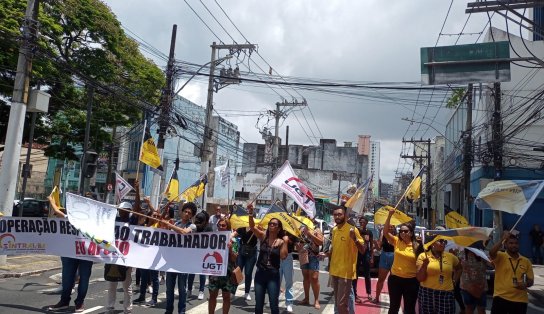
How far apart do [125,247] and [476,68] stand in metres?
8.24

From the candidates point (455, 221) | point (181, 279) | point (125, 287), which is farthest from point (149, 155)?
point (455, 221)

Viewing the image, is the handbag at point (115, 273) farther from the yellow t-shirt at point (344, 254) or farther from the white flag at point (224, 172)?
the white flag at point (224, 172)

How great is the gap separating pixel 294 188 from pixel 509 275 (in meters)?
4.52

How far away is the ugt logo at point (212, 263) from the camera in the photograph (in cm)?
669

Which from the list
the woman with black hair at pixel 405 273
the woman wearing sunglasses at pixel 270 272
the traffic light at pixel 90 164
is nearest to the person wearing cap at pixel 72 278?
the woman wearing sunglasses at pixel 270 272

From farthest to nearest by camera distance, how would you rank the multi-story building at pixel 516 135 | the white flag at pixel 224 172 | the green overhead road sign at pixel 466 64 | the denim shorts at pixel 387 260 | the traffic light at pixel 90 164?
the multi-story building at pixel 516 135
the white flag at pixel 224 172
the traffic light at pixel 90 164
the green overhead road sign at pixel 466 64
the denim shorts at pixel 387 260

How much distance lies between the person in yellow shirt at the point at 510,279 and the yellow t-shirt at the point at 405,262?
1.01 meters

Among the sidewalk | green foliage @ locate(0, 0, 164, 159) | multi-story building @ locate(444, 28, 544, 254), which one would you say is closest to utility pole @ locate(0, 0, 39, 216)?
the sidewalk

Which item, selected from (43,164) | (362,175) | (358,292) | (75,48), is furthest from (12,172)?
(362,175)

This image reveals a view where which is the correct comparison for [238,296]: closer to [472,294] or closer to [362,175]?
[472,294]

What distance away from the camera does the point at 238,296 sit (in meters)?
9.94

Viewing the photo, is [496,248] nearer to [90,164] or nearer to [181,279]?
[181,279]

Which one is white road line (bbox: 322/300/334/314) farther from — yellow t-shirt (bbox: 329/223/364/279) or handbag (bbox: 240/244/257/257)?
yellow t-shirt (bbox: 329/223/364/279)

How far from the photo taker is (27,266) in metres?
12.2
